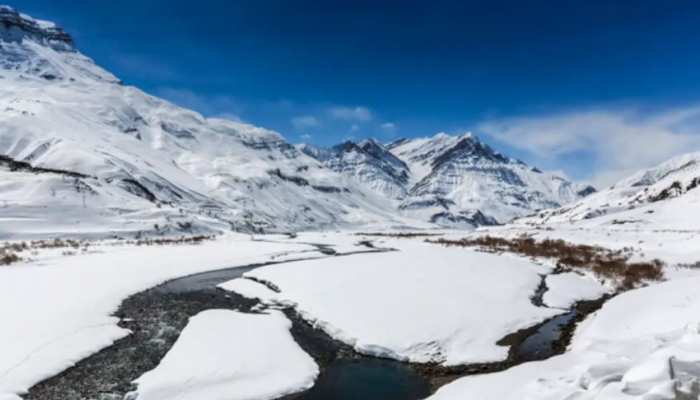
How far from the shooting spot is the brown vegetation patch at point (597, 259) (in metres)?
31.5

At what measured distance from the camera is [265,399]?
43.8 feet

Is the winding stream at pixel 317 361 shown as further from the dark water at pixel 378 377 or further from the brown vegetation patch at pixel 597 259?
the brown vegetation patch at pixel 597 259

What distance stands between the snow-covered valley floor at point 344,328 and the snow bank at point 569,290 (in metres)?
0.13

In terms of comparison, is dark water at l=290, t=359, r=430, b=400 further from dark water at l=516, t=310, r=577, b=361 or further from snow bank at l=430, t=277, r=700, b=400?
dark water at l=516, t=310, r=577, b=361

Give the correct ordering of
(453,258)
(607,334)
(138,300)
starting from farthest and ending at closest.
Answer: (453,258), (138,300), (607,334)

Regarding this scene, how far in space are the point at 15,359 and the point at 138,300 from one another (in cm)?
1109

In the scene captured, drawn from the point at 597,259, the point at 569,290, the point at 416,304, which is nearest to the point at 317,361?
the point at 416,304

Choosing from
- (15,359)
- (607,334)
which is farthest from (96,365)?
(607,334)

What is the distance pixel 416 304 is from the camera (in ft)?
74.2

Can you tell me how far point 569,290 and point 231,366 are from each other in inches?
877

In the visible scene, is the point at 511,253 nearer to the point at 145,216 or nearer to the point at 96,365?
the point at 96,365

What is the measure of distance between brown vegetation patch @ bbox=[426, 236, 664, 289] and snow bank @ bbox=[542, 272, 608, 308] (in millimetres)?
1509

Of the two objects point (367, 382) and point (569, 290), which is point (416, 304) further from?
point (569, 290)

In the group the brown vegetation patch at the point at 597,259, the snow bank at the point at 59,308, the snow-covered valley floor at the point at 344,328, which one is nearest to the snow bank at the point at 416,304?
the snow-covered valley floor at the point at 344,328
